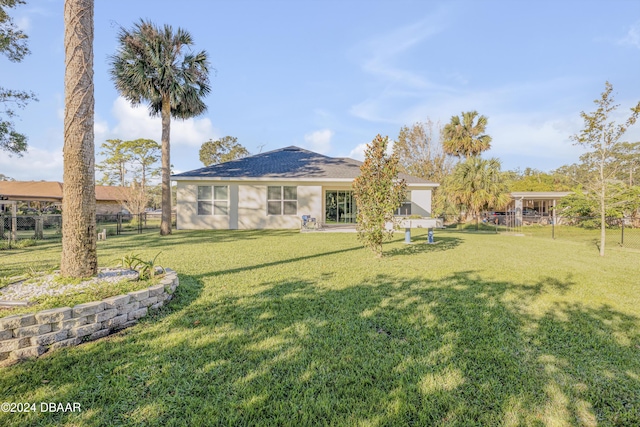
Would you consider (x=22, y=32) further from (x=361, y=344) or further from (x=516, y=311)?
(x=516, y=311)

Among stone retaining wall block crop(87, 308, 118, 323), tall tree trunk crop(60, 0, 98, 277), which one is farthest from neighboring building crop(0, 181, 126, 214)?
stone retaining wall block crop(87, 308, 118, 323)

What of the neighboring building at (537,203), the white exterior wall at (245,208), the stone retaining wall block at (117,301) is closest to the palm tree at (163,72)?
the white exterior wall at (245,208)

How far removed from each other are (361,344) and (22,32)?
17.5m

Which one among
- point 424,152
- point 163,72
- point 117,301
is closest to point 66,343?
point 117,301

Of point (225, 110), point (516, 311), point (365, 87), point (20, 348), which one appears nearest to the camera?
point (20, 348)

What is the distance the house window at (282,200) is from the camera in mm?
16766

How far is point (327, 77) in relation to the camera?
18.0 metres

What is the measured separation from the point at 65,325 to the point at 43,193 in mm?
38301

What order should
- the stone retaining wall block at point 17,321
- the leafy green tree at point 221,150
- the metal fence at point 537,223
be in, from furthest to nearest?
the leafy green tree at point 221,150
the metal fence at point 537,223
the stone retaining wall block at point 17,321

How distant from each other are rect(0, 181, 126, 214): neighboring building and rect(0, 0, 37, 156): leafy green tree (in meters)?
16.0

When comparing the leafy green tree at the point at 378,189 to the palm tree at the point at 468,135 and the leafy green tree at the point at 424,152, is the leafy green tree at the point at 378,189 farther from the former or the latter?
the leafy green tree at the point at 424,152

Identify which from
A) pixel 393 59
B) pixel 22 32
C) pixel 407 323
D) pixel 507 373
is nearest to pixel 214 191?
pixel 22 32

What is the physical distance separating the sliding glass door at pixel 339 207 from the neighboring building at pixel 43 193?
21491 millimetres

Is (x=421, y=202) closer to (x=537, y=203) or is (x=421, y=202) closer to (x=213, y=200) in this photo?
(x=213, y=200)
